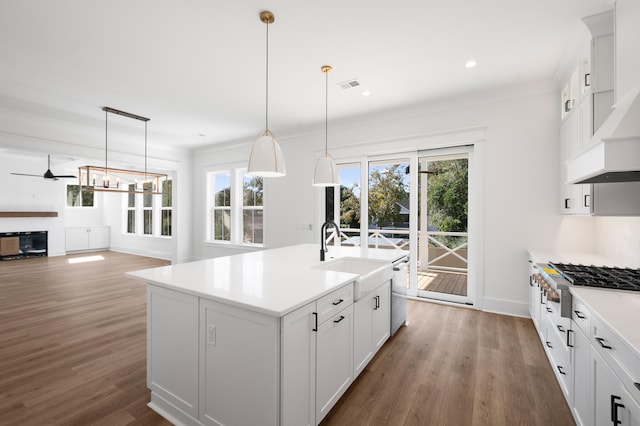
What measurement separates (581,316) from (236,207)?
19.5 ft

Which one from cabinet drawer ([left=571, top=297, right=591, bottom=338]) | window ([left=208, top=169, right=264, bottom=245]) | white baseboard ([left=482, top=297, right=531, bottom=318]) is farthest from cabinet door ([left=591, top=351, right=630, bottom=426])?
window ([left=208, top=169, right=264, bottom=245])

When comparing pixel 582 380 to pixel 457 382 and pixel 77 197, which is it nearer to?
pixel 457 382

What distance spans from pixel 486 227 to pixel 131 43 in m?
4.45

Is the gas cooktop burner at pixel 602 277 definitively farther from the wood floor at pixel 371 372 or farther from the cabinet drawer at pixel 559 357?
the wood floor at pixel 371 372

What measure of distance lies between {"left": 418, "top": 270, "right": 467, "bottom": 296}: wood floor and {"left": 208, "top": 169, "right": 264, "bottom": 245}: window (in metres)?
3.33

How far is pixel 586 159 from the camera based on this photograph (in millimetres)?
1553

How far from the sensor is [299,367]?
1466 millimetres

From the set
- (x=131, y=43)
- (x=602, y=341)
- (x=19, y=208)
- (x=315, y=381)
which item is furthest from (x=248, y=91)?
A: (x=19, y=208)

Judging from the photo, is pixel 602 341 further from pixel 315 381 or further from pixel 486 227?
pixel 486 227

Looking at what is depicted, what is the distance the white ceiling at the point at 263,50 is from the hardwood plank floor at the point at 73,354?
2.85 meters

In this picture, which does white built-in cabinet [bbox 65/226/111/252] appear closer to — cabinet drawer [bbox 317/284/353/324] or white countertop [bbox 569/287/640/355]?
cabinet drawer [bbox 317/284/353/324]

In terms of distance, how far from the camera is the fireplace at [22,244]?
7.54 metres

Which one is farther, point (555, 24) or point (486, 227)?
point (486, 227)

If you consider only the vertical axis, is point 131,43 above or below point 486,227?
above
